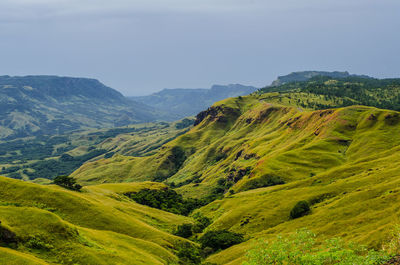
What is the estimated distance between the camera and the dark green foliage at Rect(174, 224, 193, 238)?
12857cm

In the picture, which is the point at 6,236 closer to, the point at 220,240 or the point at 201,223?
the point at 220,240

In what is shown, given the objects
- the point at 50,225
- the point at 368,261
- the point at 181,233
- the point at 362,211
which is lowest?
the point at 181,233

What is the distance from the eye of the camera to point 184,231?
427 feet

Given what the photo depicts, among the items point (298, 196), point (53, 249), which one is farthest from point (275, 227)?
point (53, 249)

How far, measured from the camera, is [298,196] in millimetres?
129375

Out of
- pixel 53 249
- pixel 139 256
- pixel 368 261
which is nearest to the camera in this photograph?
pixel 368 261

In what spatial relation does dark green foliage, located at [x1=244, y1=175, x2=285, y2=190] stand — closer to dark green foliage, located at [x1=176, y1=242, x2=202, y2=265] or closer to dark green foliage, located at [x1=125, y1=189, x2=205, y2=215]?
dark green foliage, located at [x1=125, y1=189, x2=205, y2=215]

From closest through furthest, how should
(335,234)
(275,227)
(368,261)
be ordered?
(368,261) → (335,234) → (275,227)

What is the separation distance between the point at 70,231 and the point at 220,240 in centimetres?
6454

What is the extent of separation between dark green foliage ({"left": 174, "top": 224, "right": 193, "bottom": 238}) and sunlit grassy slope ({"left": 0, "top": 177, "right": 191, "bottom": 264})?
14.4 ft

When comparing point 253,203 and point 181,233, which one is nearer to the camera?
point 181,233

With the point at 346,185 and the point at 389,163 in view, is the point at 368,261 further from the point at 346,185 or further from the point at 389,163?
the point at 389,163

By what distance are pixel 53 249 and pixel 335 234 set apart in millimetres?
70344

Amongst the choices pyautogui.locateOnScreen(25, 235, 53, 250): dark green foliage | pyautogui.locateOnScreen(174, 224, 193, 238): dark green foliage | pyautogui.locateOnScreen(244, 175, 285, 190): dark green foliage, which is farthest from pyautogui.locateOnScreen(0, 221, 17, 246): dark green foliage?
pyautogui.locateOnScreen(244, 175, 285, 190): dark green foliage
